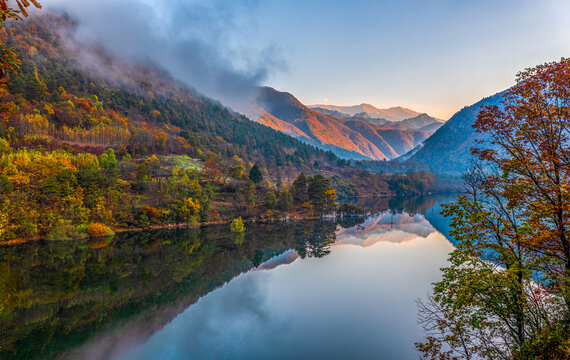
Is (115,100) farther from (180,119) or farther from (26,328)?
(26,328)

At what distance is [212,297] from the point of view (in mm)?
24766

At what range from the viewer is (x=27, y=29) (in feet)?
460

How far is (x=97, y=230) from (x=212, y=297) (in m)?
28.7

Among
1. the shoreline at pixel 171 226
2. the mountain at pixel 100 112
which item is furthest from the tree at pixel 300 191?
the mountain at pixel 100 112

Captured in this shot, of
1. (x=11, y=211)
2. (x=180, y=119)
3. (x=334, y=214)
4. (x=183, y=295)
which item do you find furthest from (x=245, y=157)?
(x=183, y=295)

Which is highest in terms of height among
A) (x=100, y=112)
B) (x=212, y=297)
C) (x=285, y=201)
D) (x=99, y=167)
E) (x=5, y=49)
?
(x=100, y=112)

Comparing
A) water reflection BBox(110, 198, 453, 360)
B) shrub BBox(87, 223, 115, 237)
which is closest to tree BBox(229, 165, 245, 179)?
shrub BBox(87, 223, 115, 237)

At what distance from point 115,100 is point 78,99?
27916 mm

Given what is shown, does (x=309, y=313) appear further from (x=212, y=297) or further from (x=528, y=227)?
(x=528, y=227)

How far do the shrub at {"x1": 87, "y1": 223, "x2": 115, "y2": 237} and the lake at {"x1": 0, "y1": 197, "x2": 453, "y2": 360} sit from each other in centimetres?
292

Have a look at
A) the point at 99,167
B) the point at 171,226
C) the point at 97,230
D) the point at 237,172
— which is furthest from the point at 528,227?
the point at 237,172

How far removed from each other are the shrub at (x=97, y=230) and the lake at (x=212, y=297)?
9.59 feet

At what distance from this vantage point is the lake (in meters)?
16.7

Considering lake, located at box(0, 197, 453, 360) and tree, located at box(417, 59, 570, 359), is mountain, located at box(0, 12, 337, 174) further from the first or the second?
tree, located at box(417, 59, 570, 359)
